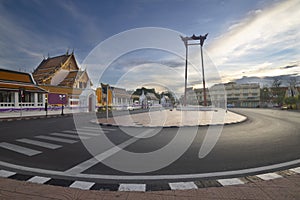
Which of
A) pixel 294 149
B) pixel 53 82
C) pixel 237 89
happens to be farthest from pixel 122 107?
pixel 237 89

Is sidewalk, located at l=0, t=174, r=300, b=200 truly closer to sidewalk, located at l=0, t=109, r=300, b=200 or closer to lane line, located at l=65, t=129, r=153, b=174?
sidewalk, located at l=0, t=109, r=300, b=200

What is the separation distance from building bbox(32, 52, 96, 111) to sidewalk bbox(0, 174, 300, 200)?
25094 mm

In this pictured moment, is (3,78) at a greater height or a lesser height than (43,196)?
greater

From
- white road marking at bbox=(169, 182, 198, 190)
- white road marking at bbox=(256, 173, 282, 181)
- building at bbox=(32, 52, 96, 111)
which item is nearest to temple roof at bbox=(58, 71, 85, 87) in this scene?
building at bbox=(32, 52, 96, 111)

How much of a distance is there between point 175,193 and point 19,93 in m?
24.9

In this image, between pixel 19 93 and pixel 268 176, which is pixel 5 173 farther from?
pixel 19 93

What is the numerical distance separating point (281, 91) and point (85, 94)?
2378 inches

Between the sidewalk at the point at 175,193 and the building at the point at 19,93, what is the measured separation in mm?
21377

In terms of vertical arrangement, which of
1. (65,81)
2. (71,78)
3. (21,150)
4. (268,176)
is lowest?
(21,150)

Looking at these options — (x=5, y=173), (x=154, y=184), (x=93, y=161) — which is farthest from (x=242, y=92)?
(x=5, y=173)

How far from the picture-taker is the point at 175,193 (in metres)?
2.85

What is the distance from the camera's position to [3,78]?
69.8 ft

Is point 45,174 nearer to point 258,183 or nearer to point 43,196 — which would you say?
point 43,196

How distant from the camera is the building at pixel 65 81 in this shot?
1056 inches
